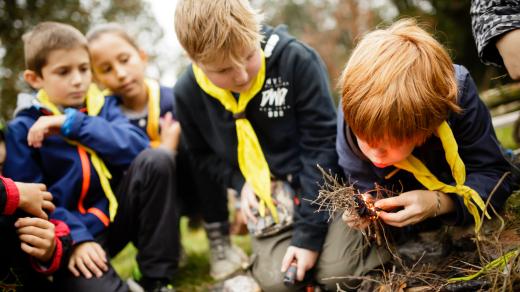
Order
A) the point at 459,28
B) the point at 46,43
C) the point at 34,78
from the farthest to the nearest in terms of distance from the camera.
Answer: the point at 459,28
the point at 34,78
the point at 46,43

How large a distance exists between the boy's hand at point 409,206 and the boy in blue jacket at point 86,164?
52.9 inches

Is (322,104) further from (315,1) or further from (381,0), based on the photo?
(315,1)

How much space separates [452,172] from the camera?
1.91 metres

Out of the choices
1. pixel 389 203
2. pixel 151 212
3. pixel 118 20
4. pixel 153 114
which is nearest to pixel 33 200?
pixel 151 212

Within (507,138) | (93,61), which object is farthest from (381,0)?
(93,61)

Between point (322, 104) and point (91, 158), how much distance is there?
1.42 meters

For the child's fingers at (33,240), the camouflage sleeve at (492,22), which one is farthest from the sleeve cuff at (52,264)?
the camouflage sleeve at (492,22)

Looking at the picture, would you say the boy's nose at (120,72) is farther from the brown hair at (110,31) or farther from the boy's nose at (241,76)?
the boy's nose at (241,76)

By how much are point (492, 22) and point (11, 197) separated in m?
2.31

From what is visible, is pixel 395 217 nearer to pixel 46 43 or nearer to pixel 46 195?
pixel 46 195

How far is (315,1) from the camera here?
21.2m

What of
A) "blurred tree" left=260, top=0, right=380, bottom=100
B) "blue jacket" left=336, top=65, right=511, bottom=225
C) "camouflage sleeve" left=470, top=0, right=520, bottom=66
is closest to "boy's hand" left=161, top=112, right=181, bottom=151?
"blue jacket" left=336, top=65, right=511, bottom=225

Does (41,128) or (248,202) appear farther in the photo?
(248,202)

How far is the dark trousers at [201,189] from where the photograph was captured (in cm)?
307
